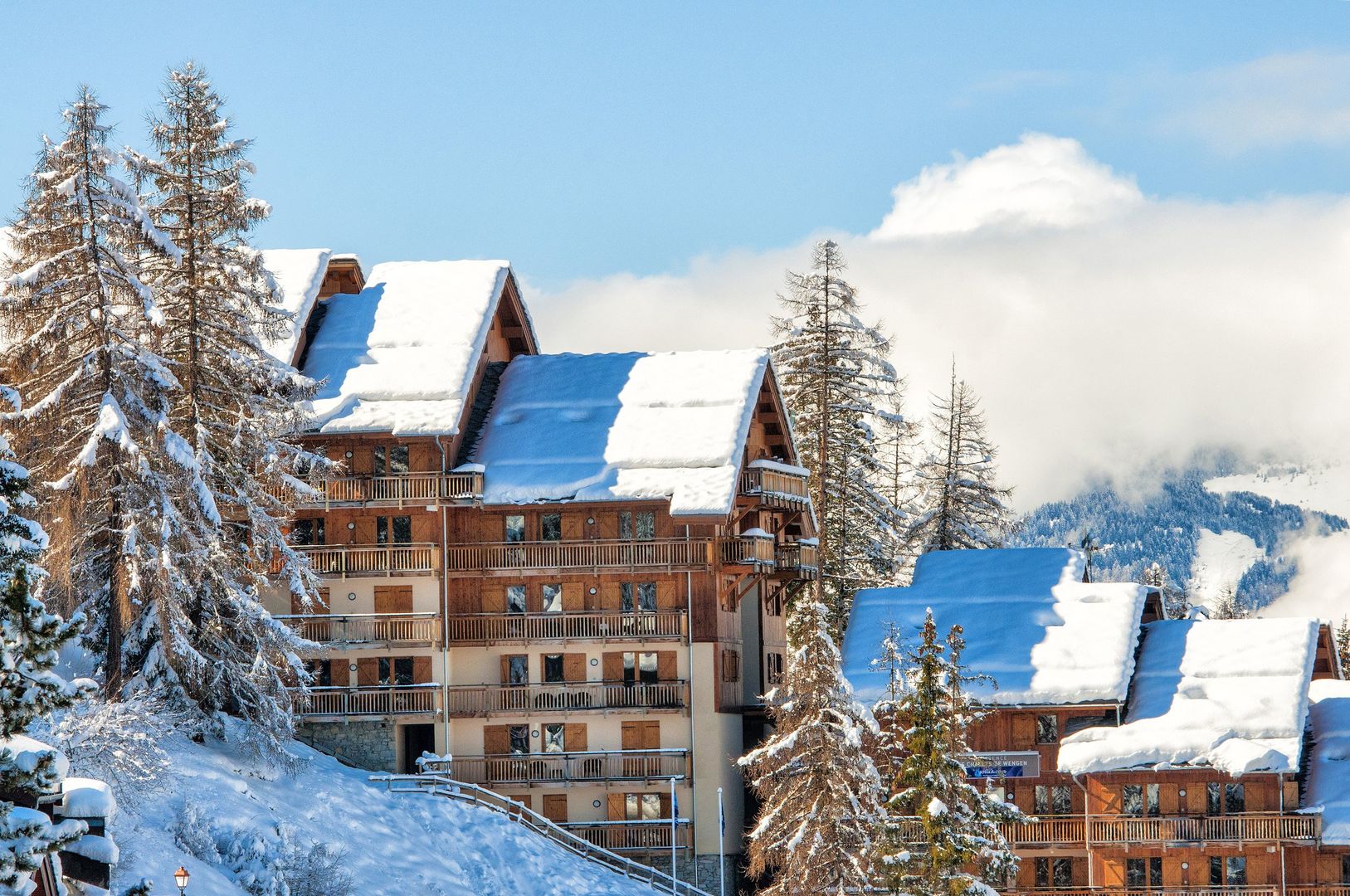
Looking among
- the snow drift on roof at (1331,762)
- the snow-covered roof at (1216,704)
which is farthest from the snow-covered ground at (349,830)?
the snow drift on roof at (1331,762)

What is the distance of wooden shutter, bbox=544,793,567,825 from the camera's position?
64.6m

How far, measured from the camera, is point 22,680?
29656 mm

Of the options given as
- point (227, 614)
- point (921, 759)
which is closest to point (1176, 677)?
point (921, 759)

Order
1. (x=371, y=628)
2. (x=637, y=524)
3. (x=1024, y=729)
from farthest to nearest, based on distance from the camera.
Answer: (x=637, y=524) < (x=371, y=628) < (x=1024, y=729)

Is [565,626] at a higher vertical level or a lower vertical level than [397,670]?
higher

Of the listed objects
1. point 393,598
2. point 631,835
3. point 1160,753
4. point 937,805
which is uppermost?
point 393,598

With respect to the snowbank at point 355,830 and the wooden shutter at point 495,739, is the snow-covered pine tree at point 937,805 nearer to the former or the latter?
the snowbank at point 355,830

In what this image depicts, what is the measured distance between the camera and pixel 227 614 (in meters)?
53.9

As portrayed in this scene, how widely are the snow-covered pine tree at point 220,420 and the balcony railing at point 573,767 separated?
8.51 meters

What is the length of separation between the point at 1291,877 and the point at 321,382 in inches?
1272

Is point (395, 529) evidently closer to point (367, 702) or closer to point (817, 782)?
point (367, 702)

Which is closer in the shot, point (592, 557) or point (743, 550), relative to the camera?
point (592, 557)

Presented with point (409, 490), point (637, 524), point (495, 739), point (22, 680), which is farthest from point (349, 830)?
point (22, 680)

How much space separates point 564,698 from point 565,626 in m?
2.21
